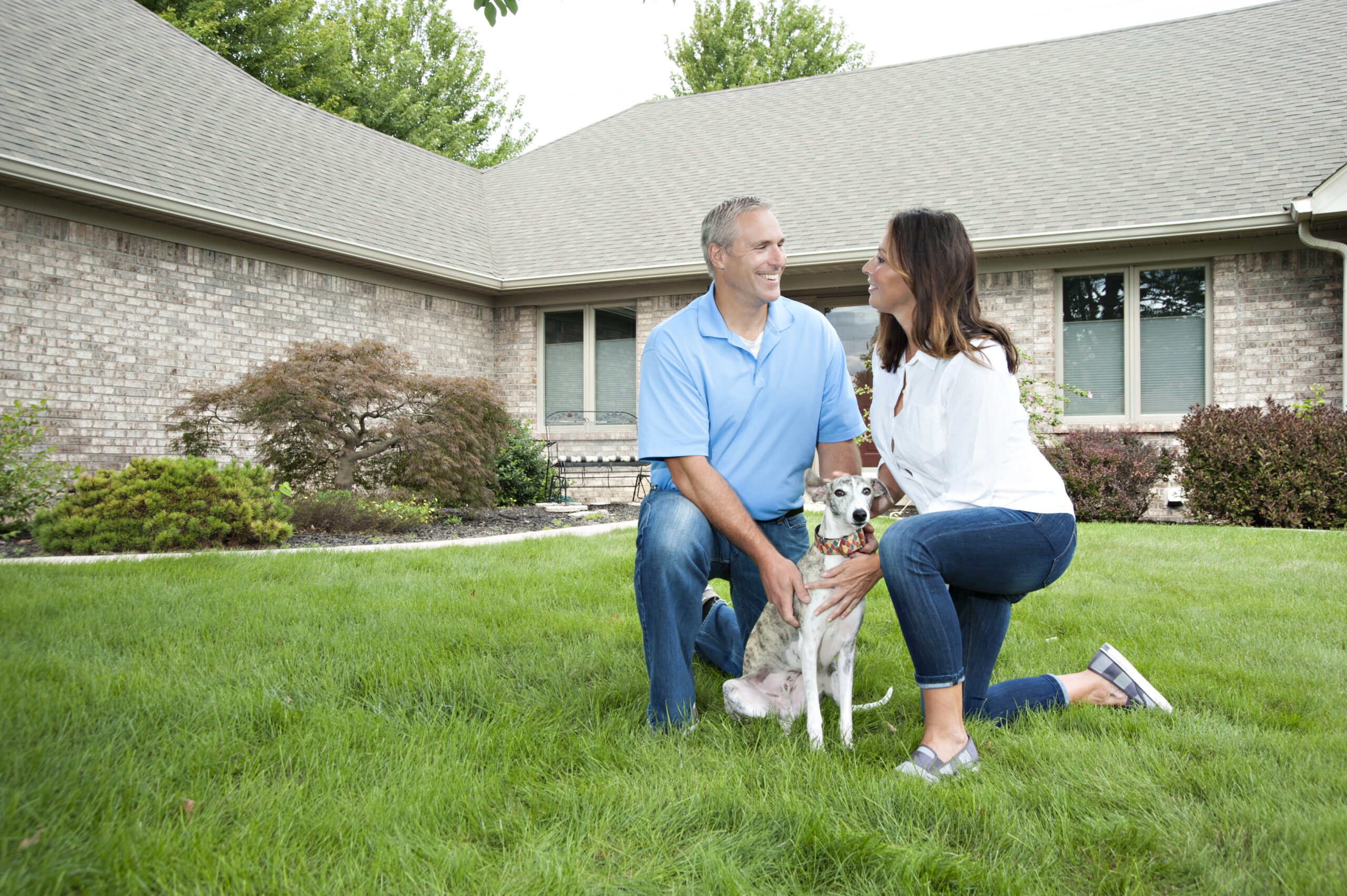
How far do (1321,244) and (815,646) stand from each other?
32.2 ft

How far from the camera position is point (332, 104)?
74.2 ft

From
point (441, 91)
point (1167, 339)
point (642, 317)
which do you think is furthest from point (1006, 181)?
point (441, 91)

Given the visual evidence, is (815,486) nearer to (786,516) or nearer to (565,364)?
(786,516)

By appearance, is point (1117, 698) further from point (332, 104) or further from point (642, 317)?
point (332, 104)

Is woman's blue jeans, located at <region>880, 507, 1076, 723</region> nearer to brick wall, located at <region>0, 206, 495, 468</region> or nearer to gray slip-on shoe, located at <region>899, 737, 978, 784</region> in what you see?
gray slip-on shoe, located at <region>899, 737, 978, 784</region>

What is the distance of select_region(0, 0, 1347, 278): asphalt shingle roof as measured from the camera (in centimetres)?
973

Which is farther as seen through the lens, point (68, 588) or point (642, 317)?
point (642, 317)

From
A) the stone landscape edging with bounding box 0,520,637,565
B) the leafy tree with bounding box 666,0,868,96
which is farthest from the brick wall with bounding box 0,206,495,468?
the leafy tree with bounding box 666,0,868,96

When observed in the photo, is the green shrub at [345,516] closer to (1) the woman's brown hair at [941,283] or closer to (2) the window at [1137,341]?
(1) the woman's brown hair at [941,283]

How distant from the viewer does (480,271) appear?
12.4 m

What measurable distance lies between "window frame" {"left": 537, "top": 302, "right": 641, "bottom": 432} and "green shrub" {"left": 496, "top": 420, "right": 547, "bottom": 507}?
5.24 ft

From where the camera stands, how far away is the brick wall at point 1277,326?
964cm

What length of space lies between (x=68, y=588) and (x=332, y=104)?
2186 centimetres

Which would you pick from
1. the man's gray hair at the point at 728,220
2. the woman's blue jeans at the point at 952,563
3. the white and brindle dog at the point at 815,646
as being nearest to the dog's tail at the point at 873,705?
the white and brindle dog at the point at 815,646
